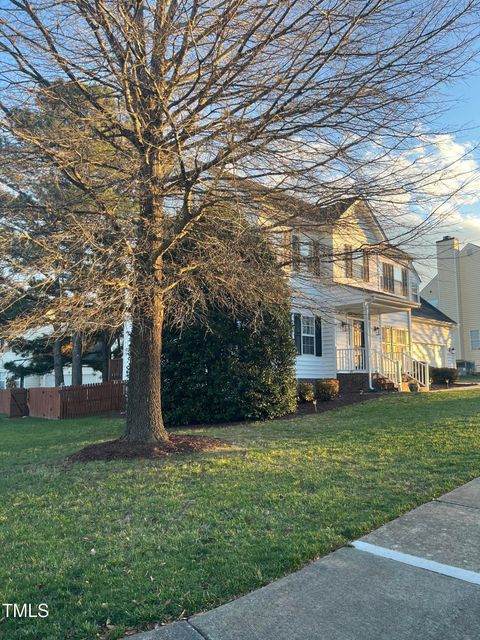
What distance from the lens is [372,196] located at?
8.37m

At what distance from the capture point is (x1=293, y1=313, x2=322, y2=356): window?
19469mm

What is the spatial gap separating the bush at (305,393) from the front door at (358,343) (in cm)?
432

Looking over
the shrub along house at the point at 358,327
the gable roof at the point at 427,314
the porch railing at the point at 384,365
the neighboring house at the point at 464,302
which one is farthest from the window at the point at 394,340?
the neighboring house at the point at 464,302

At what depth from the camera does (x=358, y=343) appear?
72.0 ft

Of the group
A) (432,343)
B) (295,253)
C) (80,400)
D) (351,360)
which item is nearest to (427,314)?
(432,343)

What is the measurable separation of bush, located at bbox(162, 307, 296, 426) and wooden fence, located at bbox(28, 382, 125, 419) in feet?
24.4

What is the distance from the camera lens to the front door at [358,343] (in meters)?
20.7

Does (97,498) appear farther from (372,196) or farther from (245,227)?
(372,196)

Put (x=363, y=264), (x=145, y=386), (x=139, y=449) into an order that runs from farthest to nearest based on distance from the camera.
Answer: (x=363, y=264)
(x=145, y=386)
(x=139, y=449)

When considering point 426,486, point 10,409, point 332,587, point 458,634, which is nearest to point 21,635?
point 332,587

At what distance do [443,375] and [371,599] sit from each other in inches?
844

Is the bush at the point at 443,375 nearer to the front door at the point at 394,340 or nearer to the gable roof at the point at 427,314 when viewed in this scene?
the front door at the point at 394,340

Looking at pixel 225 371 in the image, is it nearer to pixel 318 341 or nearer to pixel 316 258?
pixel 316 258

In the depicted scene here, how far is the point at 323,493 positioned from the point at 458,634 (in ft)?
9.10
